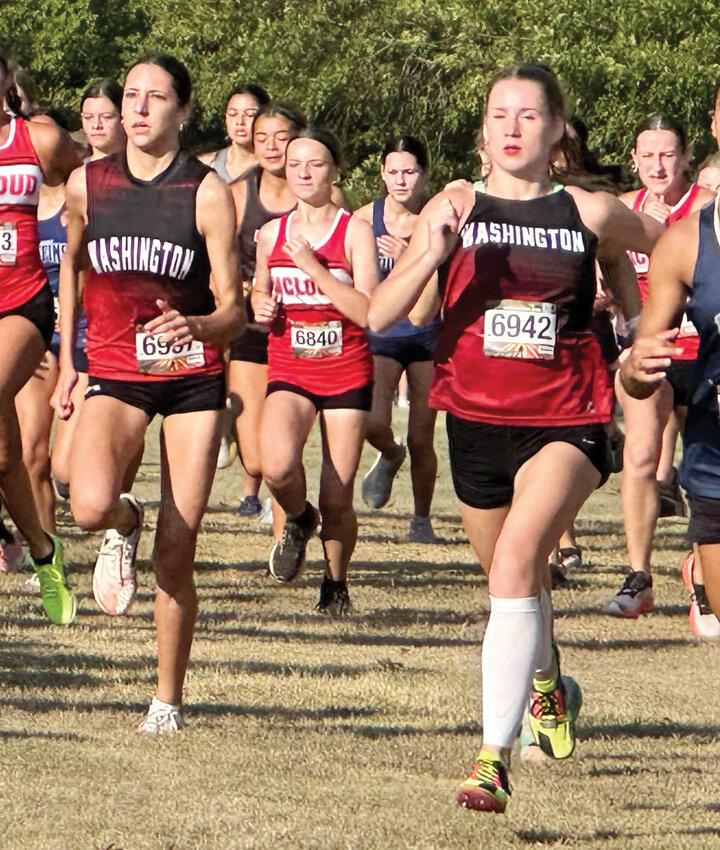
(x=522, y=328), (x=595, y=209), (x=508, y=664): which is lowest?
(x=508, y=664)

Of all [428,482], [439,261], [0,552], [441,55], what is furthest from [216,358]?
[441,55]

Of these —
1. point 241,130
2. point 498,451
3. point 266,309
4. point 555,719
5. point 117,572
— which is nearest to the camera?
point 498,451

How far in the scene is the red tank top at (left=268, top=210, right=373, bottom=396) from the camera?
365 inches

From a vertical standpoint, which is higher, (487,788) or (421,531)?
(487,788)

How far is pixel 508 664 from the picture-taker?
18.0 feet

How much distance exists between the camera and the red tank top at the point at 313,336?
365 inches

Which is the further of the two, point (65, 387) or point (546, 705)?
point (65, 387)

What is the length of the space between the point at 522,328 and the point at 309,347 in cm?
365

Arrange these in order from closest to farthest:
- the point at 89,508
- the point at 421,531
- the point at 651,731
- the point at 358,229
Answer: the point at 89,508 → the point at 651,731 → the point at 358,229 → the point at 421,531

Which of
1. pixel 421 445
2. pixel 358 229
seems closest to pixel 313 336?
pixel 358 229

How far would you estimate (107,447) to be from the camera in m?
6.53

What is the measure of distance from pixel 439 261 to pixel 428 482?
7330mm

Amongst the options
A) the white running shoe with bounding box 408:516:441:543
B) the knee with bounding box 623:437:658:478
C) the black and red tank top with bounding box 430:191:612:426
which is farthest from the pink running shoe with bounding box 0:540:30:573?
the black and red tank top with bounding box 430:191:612:426

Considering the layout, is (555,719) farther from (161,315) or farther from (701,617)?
(701,617)
